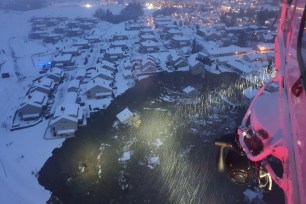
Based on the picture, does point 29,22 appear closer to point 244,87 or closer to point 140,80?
point 140,80

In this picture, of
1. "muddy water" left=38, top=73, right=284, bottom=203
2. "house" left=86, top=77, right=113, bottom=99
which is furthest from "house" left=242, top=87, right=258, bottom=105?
"house" left=86, top=77, right=113, bottom=99

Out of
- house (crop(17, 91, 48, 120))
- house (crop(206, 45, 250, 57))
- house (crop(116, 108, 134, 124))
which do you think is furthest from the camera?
house (crop(206, 45, 250, 57))

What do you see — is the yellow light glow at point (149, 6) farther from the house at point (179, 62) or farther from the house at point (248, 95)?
the house at point (248, 95)

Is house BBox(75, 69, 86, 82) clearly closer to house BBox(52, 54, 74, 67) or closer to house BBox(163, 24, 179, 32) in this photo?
house BBox(52, 54, 74, 67)

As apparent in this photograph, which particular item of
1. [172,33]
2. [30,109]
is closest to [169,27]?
[172,33]

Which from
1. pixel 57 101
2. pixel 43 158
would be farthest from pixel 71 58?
pixel 43 158

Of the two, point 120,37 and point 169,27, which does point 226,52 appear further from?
point 120,37
